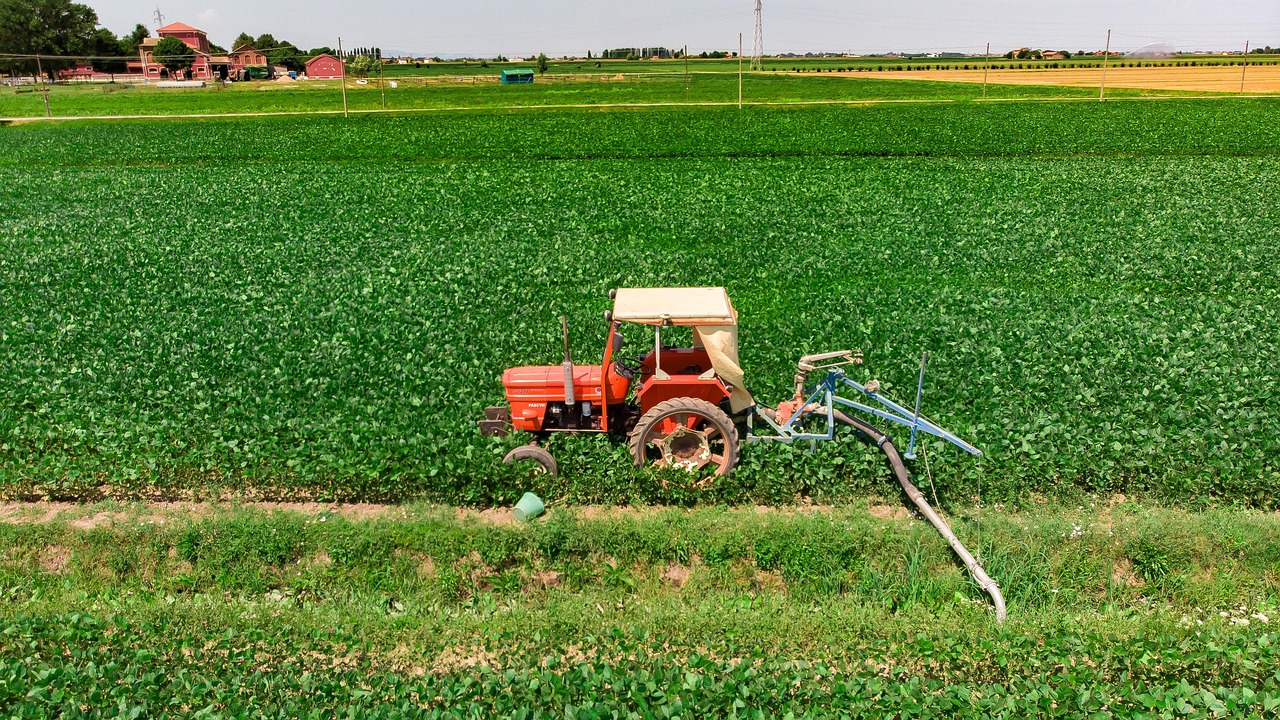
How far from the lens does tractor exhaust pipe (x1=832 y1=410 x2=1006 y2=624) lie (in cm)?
716

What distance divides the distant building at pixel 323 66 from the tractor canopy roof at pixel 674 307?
285ft

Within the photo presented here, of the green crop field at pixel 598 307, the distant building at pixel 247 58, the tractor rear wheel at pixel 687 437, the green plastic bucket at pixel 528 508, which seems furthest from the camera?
the distant building at pixel 247 58

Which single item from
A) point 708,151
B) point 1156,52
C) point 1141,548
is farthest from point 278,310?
point 1156,52

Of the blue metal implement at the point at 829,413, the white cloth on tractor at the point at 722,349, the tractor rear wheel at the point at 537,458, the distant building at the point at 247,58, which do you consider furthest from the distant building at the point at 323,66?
the blue metal implement at the point at 829,413

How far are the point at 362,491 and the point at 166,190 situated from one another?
21427 mm

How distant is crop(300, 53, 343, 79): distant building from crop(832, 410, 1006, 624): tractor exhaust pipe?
88517 mm

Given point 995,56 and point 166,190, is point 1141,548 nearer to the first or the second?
point 166,190

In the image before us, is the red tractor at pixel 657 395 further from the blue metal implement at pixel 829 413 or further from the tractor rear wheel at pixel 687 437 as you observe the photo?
the blue metal implement at pixel 829 413

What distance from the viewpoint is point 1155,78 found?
7038cm

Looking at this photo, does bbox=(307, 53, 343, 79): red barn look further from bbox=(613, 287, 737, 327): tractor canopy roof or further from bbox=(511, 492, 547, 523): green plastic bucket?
bbox=(511, 492, 547, 523): green plastic bucket

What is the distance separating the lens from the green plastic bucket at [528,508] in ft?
28.0

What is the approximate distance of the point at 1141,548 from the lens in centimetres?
792

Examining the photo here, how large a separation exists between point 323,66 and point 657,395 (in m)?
89.1

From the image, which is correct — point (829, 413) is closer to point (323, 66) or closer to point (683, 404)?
point (683, 404)
